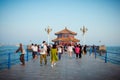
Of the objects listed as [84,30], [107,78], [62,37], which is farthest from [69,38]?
[107,78]

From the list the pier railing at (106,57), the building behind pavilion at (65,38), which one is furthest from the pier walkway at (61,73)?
the building behind pavilion at (65,38)

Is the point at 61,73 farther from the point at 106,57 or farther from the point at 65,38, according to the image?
the point at 65,38

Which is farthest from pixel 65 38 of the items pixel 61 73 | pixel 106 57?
pixel 61 73

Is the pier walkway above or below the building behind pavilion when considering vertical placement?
below

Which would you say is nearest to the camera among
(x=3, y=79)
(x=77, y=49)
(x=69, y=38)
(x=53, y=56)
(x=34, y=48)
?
(x=3, y=79)

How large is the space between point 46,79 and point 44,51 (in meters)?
5.96

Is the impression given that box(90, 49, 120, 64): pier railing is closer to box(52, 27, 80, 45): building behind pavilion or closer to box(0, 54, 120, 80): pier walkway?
box(0, 54, 120, 80): pier walkway

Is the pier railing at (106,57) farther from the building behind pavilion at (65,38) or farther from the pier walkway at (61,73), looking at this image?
the building behind pavilion at (65,38)

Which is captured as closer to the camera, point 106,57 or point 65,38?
point 106,57

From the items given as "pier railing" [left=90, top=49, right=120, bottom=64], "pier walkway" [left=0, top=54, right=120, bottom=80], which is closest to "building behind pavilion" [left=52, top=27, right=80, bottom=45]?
"pier railing" [left=90, top=49, right=120, bottom=64]

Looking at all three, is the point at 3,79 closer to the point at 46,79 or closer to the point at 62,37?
the point at 46,79

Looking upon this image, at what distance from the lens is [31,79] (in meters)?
8.23

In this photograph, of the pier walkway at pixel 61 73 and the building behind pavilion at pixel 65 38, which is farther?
the building behind pavilion at pixel 65 38

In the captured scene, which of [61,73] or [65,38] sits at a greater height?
[65,38]
